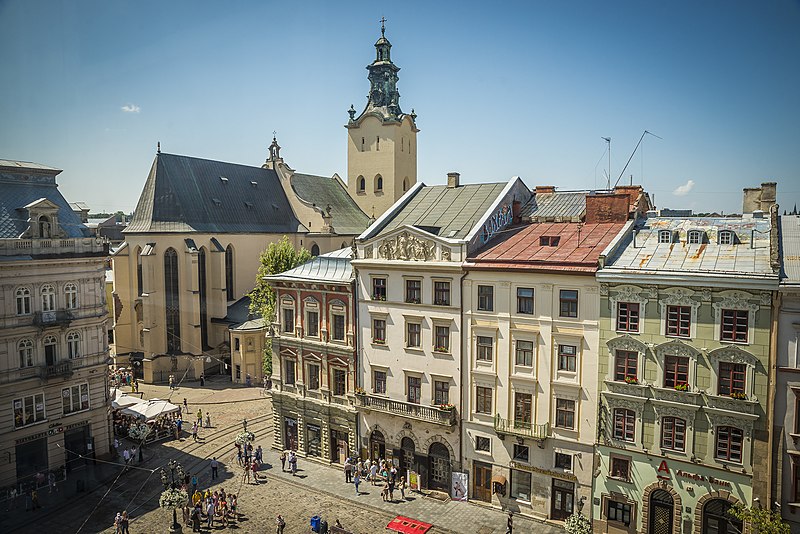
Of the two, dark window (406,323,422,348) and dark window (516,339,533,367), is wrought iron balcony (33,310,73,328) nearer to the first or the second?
dark window (406,323,422,348)

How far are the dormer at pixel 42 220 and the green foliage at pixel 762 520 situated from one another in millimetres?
32118

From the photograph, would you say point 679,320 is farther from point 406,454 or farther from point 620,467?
point 406,454

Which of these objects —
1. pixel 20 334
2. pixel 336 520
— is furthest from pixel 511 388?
pixel 20 334

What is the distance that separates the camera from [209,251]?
53.2 m

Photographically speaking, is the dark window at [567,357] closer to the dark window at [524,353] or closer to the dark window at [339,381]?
the dark window at [524,353]

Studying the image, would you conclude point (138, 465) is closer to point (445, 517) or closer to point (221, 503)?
point (221, 503)

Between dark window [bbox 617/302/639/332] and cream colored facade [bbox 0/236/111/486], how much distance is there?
26.7 m

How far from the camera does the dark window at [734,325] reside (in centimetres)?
2120

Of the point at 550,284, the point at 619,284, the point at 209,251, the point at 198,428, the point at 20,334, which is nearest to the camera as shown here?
the point at 619,284

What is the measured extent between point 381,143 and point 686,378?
1772 inches

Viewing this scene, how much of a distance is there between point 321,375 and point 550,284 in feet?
46.5

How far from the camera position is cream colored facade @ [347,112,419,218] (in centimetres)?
6162

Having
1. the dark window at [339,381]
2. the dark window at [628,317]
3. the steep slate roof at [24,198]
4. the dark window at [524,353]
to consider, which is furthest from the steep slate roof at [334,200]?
the dark window at [628,317]

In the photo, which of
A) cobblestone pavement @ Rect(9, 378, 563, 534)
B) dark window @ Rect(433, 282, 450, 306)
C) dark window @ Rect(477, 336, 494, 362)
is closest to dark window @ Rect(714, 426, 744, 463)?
cobblestone pavement @ Rect(9, 378, 563, 534)
